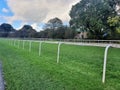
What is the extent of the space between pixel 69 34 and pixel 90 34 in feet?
47.3

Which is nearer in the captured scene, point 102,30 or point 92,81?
point 92,81

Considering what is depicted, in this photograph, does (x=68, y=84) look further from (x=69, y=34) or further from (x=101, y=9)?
(x=69, y=34)

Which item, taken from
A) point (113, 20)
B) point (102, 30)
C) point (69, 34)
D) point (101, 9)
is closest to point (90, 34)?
point (102, 30)

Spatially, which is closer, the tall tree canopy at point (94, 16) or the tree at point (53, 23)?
the tall tree canopy at point (94, 16)

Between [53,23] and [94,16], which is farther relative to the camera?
[53,23]

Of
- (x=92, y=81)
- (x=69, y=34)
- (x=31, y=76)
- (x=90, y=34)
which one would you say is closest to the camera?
(x=92, y=81)

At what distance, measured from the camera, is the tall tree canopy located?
42734 millimetres

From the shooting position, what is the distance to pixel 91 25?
45.0 m

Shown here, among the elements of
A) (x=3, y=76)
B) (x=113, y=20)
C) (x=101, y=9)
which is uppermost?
(x=101, y=9)

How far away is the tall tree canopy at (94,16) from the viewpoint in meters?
42.7

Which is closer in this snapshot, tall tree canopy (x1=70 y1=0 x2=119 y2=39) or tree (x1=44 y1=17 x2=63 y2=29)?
tall tree canopy (x1=70 y1=0 x2=119 y2=39)

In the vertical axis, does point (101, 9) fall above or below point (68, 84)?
above

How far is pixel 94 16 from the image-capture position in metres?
44.2

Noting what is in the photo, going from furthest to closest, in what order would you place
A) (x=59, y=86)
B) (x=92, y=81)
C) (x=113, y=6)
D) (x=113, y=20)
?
1. (x=113, y=6)
2. (x=113, y=20)
3. (x=92, y=81)
4. (x=59, y=86)
